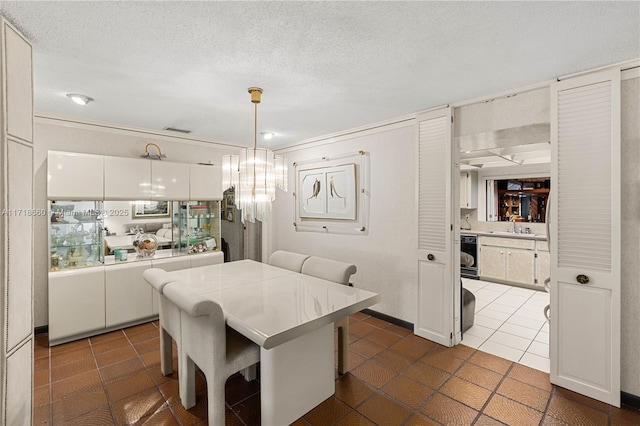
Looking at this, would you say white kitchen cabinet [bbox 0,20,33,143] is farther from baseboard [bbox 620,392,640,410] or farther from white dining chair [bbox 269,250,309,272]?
baseboard [bbox 620,392,640,410]

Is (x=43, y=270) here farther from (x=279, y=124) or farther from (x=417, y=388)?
(x=417, y=388)

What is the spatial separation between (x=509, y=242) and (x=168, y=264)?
5.42m

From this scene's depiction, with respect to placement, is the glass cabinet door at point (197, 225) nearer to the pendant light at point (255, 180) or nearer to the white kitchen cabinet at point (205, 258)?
the white kitchen cabinet at point (205, 258)

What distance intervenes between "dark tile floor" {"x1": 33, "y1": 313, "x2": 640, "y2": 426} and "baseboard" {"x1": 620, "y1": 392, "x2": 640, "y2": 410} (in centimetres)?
8

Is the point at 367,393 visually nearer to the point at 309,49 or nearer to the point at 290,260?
the point at 290,260

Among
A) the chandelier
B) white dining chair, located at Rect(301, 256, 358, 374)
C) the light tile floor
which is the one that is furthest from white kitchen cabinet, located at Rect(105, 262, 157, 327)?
the light tile floor

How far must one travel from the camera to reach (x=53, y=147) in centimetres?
331

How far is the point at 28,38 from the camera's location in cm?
177

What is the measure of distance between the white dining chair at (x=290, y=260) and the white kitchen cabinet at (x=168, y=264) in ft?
4.35

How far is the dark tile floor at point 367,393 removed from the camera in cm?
205

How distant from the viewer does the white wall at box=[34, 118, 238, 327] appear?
3.24m

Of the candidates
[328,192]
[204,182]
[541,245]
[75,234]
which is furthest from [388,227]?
[75,234]

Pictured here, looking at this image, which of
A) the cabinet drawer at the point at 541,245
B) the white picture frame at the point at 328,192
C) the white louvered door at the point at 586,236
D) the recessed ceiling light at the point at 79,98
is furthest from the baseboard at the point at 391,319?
the recessed ceiling light at the point at 79,98

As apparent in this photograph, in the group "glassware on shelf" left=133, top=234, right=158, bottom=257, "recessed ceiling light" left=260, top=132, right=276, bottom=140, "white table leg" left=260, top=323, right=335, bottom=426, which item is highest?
"recessed ceiling light" left=260, top=132, right=276, bottom=140
